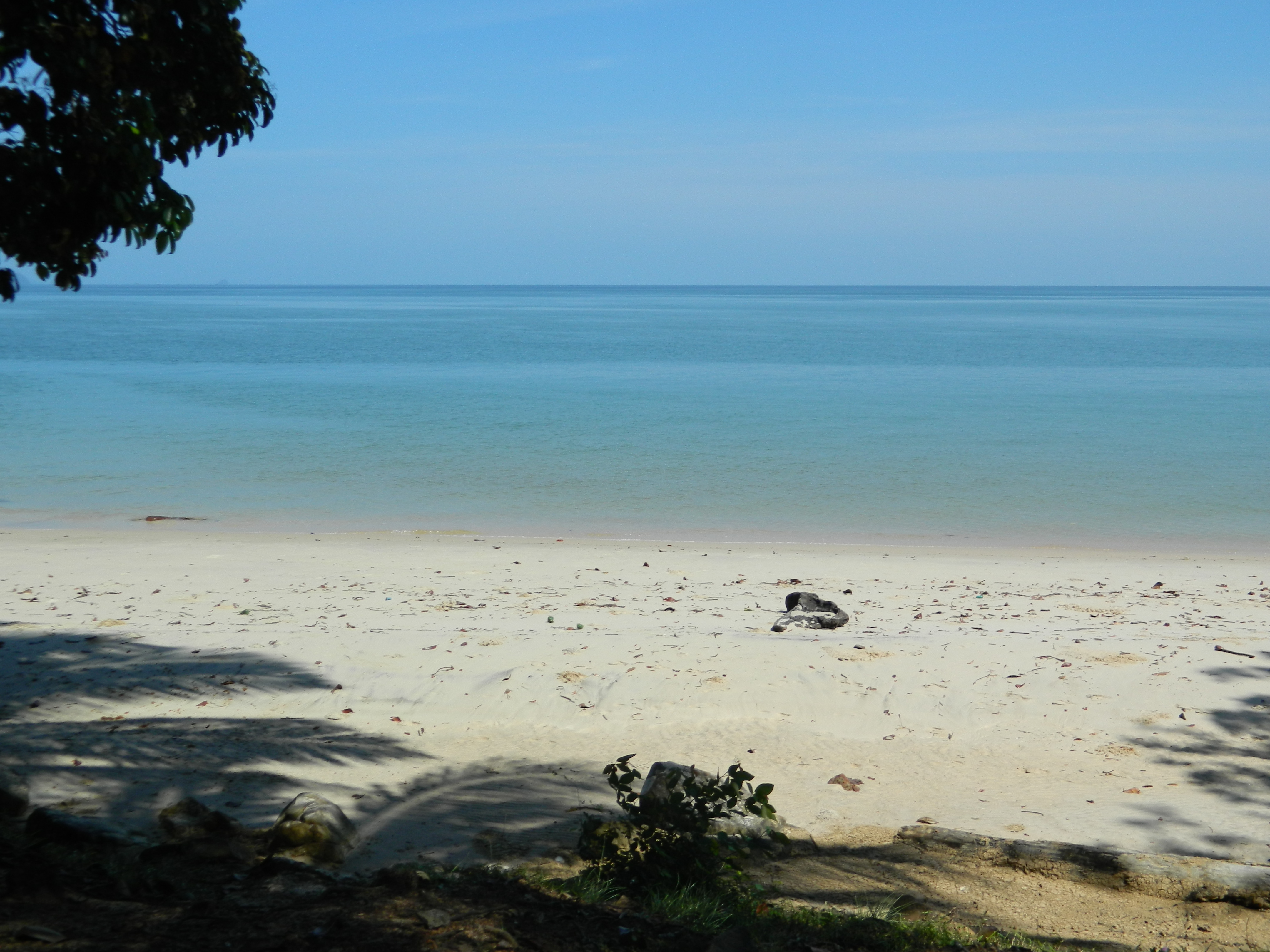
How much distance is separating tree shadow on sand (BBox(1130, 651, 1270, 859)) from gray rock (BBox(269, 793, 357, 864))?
3864 mm

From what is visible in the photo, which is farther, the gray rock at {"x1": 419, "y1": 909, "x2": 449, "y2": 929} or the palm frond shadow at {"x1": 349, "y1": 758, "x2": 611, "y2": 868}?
the palm frond shadow at {"x1": 349, "y1": 758, "x2": 611, "y2": 868}

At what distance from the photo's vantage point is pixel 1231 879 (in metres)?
4.58

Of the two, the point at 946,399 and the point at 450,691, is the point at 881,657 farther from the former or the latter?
the point at 946,399

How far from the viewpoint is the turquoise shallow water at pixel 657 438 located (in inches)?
668

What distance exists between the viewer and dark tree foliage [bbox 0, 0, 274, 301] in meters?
4.50

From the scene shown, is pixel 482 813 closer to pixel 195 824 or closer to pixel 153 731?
pixel 195 824

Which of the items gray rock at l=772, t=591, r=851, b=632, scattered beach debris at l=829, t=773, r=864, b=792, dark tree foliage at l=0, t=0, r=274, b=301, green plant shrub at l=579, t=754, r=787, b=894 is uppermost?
dark tree foliage at l=0, t=0, r=274, b=301

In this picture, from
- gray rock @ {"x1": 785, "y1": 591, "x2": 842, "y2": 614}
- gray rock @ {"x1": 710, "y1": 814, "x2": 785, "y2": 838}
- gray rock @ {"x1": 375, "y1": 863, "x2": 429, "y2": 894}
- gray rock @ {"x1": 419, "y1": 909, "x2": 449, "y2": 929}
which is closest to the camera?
gray rock @ {"x1": 419, "y1": 909, "x2": 449, "y2": 929}

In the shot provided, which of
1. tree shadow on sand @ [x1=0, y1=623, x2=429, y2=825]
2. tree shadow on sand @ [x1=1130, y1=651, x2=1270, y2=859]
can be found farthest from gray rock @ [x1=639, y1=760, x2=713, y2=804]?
tree shadow on sand @ [x1=1130, y1=651, x2=1270, y2=859]

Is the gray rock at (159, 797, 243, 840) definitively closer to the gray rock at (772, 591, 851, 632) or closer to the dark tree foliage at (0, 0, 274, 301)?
the dark tree foliage at (0, 0, 274, 301)

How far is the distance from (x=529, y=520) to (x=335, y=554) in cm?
405

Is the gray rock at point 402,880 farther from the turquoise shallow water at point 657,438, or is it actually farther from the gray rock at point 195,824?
the turquoise shallow water at point 657,438

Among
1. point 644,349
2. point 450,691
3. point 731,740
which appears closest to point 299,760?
point 450,691

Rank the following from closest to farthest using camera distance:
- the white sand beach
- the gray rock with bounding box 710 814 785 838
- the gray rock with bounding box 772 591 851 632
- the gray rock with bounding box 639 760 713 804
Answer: the gray rock with bounding box 639 760 713 804, the gray rock with bounding box 710 814 785 838, the white sand beach, the gray rock with bounding box 772 591 851 632
